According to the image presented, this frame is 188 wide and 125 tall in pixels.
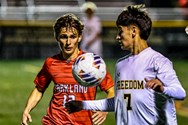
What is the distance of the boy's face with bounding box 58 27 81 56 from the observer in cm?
826

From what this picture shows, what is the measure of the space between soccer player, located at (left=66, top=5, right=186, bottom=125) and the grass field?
712 centimetres

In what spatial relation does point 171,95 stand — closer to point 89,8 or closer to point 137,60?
point 137,60

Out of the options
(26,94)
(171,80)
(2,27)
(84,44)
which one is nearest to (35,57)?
(2,27)

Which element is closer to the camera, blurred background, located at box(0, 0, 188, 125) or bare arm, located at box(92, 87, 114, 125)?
bare arm, located at box(92, 87, 114, 125)

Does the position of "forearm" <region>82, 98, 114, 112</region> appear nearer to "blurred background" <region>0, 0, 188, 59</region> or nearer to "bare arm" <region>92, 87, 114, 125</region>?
"bare arm" <region>92, 87, 114, 125</region>

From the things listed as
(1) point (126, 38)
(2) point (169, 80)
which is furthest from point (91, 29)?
(2) point (169, 80)

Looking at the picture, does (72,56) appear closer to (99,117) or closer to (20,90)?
(99,117)

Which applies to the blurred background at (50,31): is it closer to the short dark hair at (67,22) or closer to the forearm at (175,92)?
the short dark hair at (67,22)

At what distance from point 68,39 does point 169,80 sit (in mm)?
2300

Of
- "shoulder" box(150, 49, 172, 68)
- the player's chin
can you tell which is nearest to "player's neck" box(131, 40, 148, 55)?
"shoulder" box(150, 49, 172, 68)

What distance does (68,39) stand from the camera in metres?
8.25

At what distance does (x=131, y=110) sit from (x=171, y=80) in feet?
1.68

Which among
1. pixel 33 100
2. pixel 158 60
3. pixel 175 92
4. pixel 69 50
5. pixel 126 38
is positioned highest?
pixel 126 38

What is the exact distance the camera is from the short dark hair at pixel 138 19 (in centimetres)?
645
